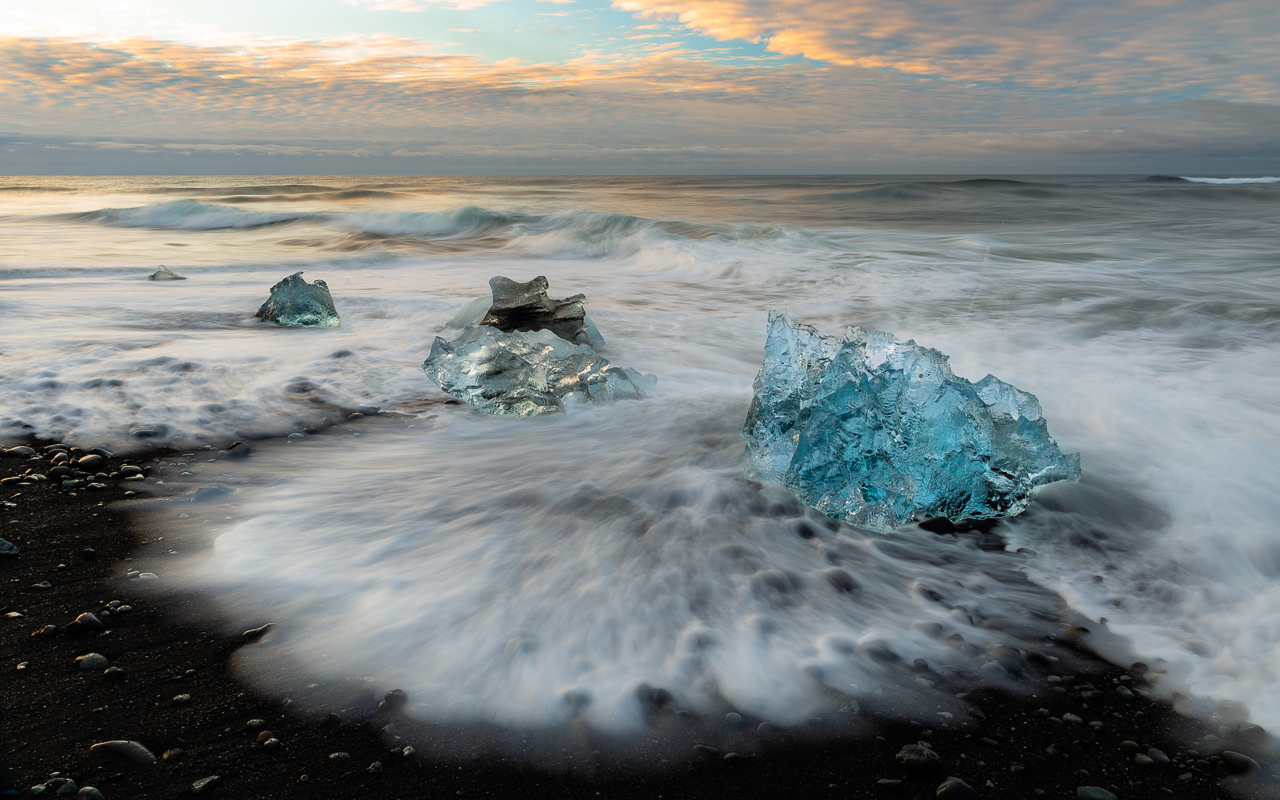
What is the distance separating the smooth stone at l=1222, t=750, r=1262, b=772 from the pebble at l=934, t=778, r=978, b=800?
635 mm

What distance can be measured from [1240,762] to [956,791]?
0.70m

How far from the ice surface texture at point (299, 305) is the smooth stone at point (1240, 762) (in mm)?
6047

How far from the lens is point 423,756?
1.68 m

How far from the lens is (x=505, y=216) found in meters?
18.8

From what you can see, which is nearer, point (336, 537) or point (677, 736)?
point (677, 736)

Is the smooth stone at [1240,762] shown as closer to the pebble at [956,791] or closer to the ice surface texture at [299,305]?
the pebble at [956,791]

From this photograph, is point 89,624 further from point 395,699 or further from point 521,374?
point 521,374

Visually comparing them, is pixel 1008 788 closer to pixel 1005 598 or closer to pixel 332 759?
pixel 1005 598

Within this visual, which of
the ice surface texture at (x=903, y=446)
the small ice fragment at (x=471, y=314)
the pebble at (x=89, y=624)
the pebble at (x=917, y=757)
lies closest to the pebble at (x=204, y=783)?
the pebble at (x=89, y=624)

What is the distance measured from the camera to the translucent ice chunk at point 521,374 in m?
4.15

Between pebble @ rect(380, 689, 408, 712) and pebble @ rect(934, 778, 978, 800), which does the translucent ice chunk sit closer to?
pebble @ rect(380, 689, 408, 712)

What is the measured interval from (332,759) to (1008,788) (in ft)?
4.99

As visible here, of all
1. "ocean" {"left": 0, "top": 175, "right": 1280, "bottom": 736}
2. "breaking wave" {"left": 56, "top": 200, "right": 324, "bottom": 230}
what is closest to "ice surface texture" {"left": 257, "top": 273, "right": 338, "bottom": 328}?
"ocean" {"left": 0, "top": 175, "right": 1280, "bottom": 736}

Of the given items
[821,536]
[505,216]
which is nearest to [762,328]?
[821,536]
